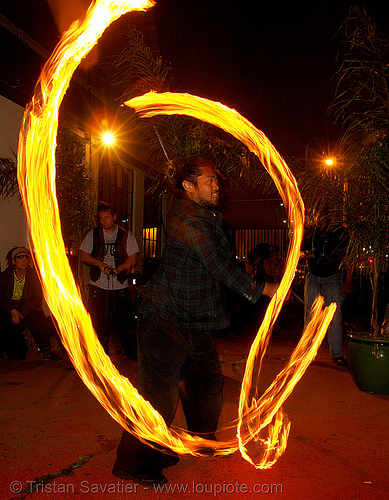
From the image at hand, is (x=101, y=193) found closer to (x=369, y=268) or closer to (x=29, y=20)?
(x=29, y=20)

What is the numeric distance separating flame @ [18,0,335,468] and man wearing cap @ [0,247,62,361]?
96.1 inches

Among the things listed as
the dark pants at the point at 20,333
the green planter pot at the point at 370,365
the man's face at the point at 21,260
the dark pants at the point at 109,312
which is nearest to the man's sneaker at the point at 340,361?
the green planter pot at the point at 370,365

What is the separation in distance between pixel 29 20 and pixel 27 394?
6.48 meters

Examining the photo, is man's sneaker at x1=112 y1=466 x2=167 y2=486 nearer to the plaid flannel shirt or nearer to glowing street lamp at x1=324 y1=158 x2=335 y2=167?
the plaid flannel shirt

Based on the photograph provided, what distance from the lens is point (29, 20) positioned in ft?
27.5

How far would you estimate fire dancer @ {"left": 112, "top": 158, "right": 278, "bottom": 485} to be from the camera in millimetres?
2814

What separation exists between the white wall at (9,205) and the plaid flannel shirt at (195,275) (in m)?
6.06

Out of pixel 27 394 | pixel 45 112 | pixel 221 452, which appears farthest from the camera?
pixel 27 394

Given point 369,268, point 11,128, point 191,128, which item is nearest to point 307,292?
point 369,268

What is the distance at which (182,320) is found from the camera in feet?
9.41

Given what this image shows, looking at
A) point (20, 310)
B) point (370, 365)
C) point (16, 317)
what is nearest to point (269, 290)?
point (370, 365)

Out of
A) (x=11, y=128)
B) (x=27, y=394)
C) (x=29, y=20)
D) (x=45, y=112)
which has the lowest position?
(x=27, y=394)

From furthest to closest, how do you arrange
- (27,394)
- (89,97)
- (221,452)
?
1. (89,97)
2. (27,394)
3. (221,452)

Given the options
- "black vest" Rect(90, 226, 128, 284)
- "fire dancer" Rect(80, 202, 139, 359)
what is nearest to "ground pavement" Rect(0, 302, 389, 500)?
"fire dancer" Rect(80, 202, 139, 359)
